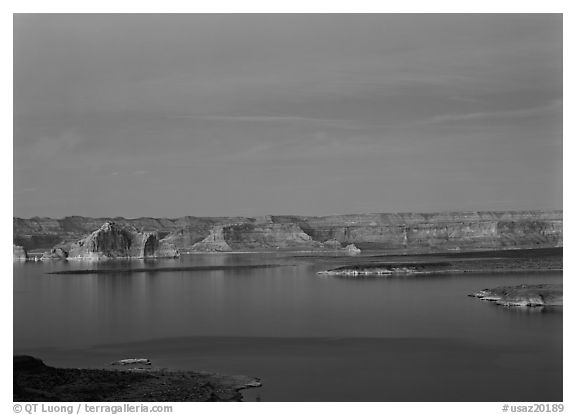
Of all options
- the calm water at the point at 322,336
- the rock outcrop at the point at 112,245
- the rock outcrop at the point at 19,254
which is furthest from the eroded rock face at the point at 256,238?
the calm water at the point at 322,336

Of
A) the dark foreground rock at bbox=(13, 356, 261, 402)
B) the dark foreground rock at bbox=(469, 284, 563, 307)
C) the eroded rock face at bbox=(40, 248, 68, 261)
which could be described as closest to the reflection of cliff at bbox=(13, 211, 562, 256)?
the eroded rock face at bbox=(40, 248, 68, 261)

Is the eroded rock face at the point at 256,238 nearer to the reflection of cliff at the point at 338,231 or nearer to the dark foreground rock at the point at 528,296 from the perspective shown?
the reflection of cliff at the point at 338,231

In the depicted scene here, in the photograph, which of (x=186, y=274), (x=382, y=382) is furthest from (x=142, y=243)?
(x=382, y=382)

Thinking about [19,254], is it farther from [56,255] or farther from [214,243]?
[214,243]

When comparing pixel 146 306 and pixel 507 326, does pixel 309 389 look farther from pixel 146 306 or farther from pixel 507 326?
pixel 146 306

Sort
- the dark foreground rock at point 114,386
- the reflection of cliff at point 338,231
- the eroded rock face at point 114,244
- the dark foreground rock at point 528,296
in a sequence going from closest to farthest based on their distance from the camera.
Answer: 1. the dark foreground rock at point 114,386
2. the dark foreground rock at point 528,296
3. the eroded rock face at point 114,244
4. the reflection of cliff at point 338,231
